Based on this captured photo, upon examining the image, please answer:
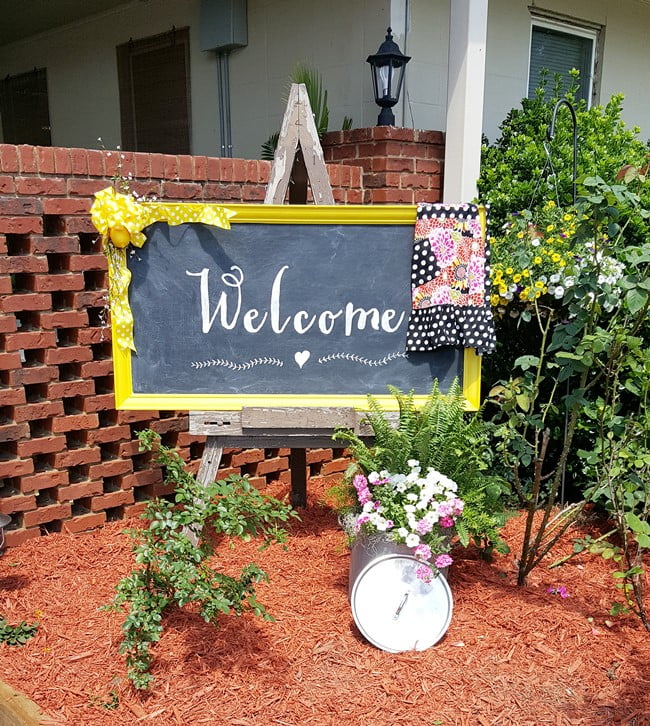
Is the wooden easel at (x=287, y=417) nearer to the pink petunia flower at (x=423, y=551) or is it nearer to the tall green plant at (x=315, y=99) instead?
the pink petunia flower at (x=423, y=551)

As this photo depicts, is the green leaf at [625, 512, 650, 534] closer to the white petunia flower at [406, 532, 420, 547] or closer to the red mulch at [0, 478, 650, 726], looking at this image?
the red mulch at [0, 478, 650, 726]

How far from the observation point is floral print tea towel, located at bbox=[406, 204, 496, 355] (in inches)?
104

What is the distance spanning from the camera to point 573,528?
335 centimetres

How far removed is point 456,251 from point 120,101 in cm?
502

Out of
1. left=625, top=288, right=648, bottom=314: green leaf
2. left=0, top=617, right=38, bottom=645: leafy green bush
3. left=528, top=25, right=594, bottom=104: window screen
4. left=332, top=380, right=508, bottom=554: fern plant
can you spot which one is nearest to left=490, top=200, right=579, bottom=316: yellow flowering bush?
left=625, top=288, right=648, bottom=314: green leaf

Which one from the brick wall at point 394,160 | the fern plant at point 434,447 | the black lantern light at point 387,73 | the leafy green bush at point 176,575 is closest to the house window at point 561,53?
the black lantern light at point 387,73

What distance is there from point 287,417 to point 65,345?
1156 mm

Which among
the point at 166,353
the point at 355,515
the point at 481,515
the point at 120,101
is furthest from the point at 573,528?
the point at 120,101

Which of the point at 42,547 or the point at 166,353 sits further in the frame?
the point at 42,547

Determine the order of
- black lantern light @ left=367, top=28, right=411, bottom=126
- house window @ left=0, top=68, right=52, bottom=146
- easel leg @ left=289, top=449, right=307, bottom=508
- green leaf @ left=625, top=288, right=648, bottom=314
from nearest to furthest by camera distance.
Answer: green leaf @ left=625, top=288, right=648, bottom=314
easel leg @ left=289, top=449, right=307, bottom=508
black lantern light @ left=367, top=28, right=411, bottom=126
house window @ left=0, top=68, right=52, bottom=146

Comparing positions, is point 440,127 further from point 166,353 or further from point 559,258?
point 166,353

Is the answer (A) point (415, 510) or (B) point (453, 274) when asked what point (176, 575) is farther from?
(B) point (453, 274)

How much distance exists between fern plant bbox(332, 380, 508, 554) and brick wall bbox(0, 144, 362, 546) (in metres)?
1.21

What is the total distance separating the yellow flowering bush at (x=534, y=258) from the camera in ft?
9.34
